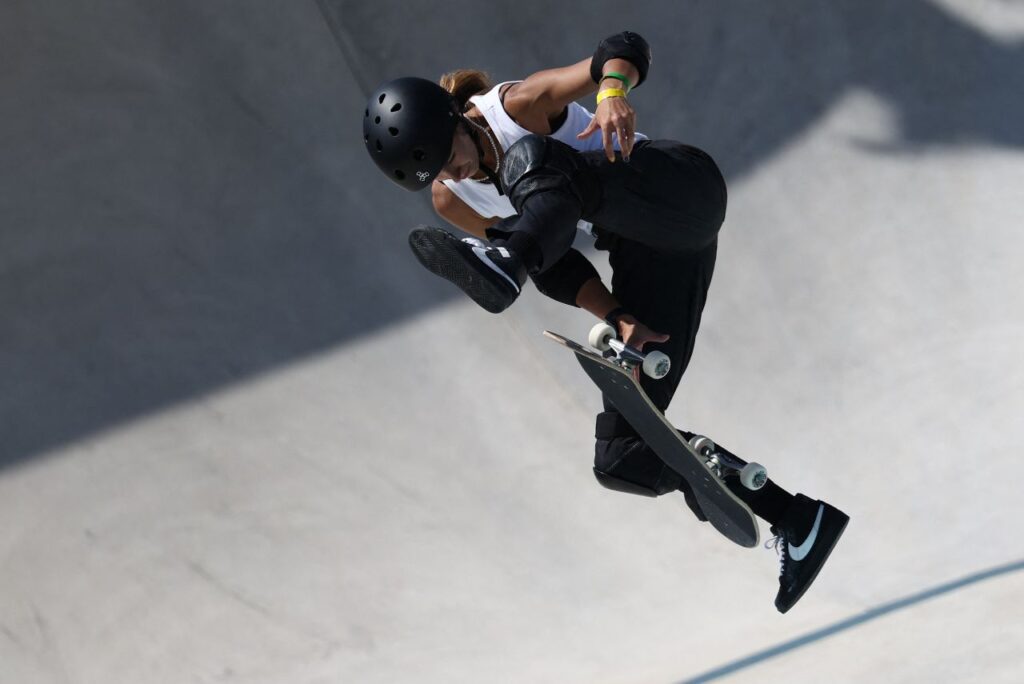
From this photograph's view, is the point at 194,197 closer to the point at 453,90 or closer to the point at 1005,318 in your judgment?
the point at 453,90

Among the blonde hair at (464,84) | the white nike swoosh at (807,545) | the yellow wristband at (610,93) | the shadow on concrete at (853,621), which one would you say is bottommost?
the shadow on concrete at (853,621)

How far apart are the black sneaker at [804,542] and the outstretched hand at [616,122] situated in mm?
1517

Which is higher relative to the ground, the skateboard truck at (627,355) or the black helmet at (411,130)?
the black helmet at (411,130)

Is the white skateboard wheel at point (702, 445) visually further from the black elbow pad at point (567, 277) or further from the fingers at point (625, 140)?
the fingers at point (625, 140)

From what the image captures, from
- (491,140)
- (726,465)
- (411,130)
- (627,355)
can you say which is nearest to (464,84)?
(491,140)

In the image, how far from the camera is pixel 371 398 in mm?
5836

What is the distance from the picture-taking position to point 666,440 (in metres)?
3.79

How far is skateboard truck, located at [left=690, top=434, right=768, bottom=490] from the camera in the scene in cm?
A: 388

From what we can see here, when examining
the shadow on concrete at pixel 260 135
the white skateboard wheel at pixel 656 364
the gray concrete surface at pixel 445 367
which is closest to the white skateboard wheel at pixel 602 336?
the white skateboard wheel at pixel 656 364

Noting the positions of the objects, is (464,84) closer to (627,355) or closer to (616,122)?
(616,122)

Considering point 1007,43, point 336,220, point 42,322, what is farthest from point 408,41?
point 1007,43

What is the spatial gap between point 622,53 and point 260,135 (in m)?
3.25

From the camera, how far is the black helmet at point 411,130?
11.2 ft

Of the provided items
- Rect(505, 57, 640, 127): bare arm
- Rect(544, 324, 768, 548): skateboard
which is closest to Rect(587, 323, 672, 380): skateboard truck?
Rect(544, 324, 768, 548): skateboard
